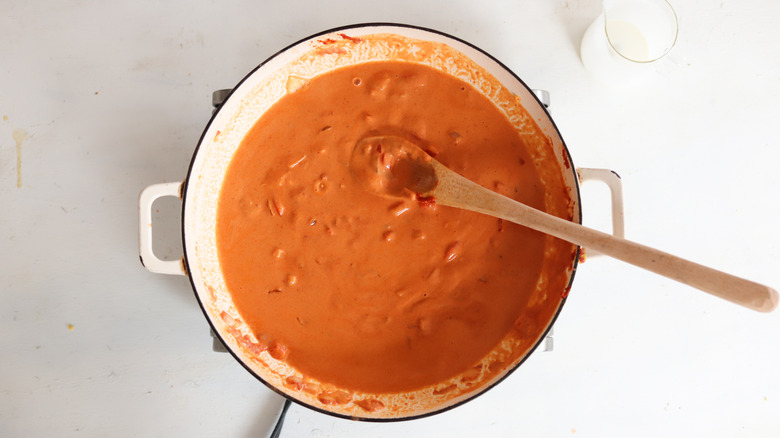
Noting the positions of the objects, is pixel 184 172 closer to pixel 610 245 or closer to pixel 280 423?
pixel 280 423

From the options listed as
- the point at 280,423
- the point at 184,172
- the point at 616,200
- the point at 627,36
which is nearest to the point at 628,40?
the point at 627,36

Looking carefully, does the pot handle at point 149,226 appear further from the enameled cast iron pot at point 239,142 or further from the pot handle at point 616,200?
the pot handle at point 616,200

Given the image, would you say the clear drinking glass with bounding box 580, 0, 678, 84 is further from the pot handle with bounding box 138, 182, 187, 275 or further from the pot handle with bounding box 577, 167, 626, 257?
the pot handle with bounding box 138, 182, 187, 275

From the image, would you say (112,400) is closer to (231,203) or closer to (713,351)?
(231,203)

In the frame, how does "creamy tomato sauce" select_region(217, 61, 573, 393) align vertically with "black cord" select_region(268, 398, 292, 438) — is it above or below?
above

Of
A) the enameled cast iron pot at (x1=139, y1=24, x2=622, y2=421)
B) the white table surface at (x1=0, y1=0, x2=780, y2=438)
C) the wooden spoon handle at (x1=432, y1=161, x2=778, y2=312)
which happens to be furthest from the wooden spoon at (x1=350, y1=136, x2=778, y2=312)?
the white table surface at (x1=0, y1=0, x2=780, y2=438)

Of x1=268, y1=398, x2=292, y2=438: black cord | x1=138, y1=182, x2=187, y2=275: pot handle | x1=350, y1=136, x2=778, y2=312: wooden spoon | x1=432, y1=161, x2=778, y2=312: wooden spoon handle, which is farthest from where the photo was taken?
x1=268, y1=398, x2=292, y2=438: black cord

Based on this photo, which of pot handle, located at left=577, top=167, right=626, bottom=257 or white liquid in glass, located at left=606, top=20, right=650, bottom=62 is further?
white liquid in glass, located at left=606, top=20, right=650, bottom=62

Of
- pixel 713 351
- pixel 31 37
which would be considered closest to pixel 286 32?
pixel 31 37
